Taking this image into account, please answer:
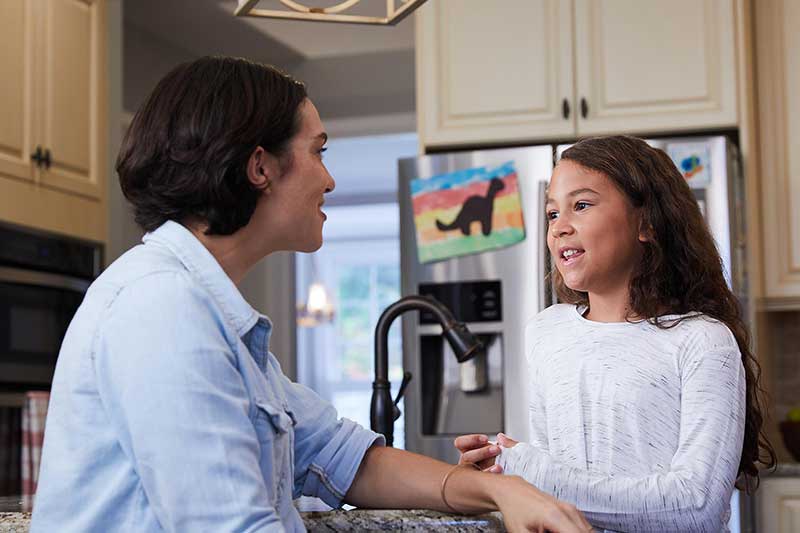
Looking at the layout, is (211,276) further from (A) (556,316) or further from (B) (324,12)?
(B) (324,12)

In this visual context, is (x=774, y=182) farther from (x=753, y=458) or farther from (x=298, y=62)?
(x=298, y=62)

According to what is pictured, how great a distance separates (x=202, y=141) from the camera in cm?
109

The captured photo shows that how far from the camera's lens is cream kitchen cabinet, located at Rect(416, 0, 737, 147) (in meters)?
3.25

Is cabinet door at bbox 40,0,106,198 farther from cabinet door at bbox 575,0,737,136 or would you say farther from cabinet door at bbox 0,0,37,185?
cabinet door at bbox 575,0,737,136

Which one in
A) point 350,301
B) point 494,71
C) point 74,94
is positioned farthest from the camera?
point 350,301

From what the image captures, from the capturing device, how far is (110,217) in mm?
3797

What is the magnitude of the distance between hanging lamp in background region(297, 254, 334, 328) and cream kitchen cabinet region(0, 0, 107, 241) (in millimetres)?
5227

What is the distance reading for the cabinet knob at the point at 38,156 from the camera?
332 cm

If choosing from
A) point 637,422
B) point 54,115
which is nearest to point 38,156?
point 54,115

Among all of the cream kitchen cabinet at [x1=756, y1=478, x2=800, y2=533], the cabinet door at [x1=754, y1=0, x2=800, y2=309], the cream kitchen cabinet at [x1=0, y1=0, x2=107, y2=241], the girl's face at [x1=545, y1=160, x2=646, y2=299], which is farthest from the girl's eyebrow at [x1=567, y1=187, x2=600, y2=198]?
the cream kitchen cabinet at [x1=0, y1=0, x2=107, y2=241]

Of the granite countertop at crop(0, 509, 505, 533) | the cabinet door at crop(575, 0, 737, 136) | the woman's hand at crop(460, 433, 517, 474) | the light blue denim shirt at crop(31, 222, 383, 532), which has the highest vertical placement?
the cabinet door at crop(575, 0, 737, 136)

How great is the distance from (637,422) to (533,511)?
1.02 ft

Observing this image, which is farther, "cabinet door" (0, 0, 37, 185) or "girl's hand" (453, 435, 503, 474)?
"cabinet door" (0, 0, 37, 185)

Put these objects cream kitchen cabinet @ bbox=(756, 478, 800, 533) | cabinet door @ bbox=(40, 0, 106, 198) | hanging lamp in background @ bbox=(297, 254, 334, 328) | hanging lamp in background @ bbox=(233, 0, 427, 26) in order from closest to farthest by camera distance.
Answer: hanging lamp in background @ bbox=(233, 0, 427, 26)
cream kitchen cabinet @ bbox=(756, 478, 800, 533)
cabinet door @ bbox=(40, 0, 106, 198)
hanging lamp in background @ bbox=(297, 254, 334, 328)
